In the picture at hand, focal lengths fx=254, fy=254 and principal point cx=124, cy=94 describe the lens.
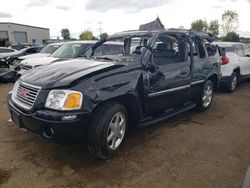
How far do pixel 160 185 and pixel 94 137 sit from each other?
986mm

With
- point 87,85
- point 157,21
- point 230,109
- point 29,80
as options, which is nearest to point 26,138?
point 29,80

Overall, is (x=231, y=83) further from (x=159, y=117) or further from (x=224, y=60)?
A: (x=159, y=117)

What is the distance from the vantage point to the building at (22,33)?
5191 cm

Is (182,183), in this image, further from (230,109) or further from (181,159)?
(230,109)

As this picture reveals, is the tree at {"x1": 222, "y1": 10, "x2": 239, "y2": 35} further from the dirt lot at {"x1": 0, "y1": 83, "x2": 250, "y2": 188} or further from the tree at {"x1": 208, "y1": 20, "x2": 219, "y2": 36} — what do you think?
the dirt lot at {"x1": 0, "y1": 83, "x2": 250, "y2": 188}

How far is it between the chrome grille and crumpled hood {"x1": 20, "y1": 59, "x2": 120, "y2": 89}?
7cm


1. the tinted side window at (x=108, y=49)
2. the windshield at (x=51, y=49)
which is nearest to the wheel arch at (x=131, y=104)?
the tinted side window at (x=108, y=49)

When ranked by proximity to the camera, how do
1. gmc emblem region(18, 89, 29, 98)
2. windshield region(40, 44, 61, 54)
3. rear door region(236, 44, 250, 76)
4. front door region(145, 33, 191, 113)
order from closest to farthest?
gmc emblem region(18, 89, 29, 98) → front door region(145, 33, 191, 113) → rear door region(236, 44, 250, 76) → windshield region(40, 44, 61, 54)

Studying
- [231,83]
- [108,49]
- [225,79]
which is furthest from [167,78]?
[231,83]

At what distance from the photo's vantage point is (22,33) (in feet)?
184

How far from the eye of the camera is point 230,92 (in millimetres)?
8172

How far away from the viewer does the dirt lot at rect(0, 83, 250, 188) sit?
3057 mm

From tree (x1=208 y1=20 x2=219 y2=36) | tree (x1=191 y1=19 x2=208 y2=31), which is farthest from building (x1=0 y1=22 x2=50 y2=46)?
tree (x1=208 y1=20 x2=219 y2=36)

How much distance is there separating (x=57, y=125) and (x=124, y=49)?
8.34ft
